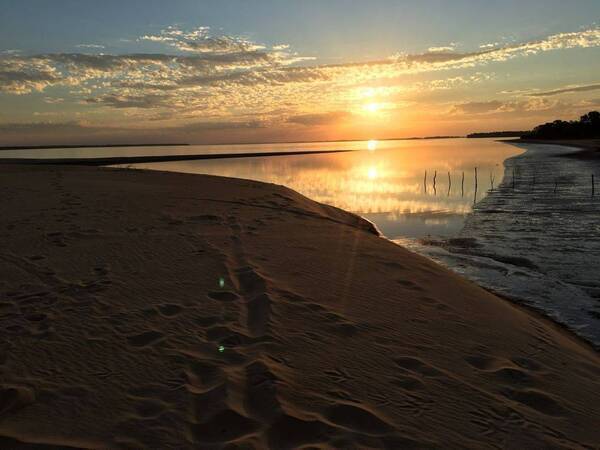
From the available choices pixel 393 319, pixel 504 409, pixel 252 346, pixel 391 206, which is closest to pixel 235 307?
pixel 252 346

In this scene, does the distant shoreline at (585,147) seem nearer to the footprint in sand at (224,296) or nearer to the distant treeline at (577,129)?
the distant treeline at (577,129)

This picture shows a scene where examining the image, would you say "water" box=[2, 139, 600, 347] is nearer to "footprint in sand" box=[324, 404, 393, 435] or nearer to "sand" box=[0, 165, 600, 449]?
"sand" box=[0, 165, 600, 449]

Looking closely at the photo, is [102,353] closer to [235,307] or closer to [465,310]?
[235,307]

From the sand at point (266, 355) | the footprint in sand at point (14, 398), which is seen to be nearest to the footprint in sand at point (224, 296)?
the sand at point (266, 355)

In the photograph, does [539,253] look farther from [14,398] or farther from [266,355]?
[14,398]

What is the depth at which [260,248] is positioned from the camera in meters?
8.55

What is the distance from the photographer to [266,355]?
4.09 m

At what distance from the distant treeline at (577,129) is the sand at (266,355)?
151m

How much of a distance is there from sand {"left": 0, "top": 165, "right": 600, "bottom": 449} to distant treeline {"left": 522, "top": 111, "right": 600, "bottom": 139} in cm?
15095

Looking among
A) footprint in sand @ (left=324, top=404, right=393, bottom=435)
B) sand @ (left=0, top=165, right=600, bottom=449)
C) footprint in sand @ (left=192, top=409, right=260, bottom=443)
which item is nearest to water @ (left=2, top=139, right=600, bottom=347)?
sand @ (left=0, top=165, right=600, bottom=449)

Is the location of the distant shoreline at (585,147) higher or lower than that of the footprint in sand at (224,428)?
higher

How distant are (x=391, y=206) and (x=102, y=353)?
69.7 feet

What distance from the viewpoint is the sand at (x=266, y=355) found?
3049 millimetres

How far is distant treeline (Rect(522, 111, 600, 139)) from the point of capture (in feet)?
416
